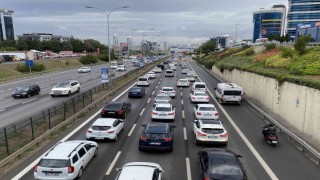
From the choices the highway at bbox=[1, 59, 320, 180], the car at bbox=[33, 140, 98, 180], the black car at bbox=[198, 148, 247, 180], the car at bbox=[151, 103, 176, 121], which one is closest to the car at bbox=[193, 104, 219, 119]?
the highway at bbox=[1, 59, 320, 180]

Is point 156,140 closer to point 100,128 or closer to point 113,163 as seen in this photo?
point 113,163

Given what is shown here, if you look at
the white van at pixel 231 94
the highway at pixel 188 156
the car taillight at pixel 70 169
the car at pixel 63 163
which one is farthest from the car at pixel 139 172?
the white van at pixel 231 94

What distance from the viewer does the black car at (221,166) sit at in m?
10.9

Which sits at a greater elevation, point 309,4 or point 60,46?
point 309,4

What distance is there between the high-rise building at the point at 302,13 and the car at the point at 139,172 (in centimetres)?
14866

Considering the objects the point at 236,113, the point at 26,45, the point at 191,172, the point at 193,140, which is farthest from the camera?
the point at 26,45

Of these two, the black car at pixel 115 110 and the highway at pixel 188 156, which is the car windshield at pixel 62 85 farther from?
the highway at pixel 188 156

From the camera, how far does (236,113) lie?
27.0 metres

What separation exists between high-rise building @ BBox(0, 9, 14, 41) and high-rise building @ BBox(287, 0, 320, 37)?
541 ft

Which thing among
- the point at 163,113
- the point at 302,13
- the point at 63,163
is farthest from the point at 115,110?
the point at 302,13

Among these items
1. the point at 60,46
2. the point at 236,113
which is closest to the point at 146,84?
the point at 236,113

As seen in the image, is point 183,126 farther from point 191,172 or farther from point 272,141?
point 191,172

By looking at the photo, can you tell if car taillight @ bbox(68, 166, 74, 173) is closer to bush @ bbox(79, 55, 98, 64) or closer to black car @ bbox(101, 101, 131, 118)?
black car @ bbox(101, 101, 131, 118)

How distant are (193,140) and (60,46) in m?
147
